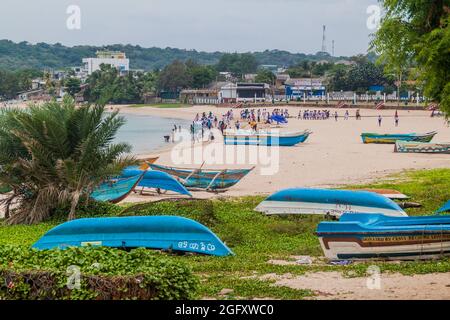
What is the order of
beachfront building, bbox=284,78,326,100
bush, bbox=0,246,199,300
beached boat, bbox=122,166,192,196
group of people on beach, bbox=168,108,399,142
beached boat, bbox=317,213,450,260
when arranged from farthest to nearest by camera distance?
beachfront building, bbox=284,78,326,100
group of people on beach, bbox=168,108,399,142
beached boat, bbox=122,166,192,196
beached boat, bbox=317,213,450,260
bush, bbox=0,246,199,300

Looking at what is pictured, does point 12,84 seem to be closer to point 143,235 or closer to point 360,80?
point 360,80

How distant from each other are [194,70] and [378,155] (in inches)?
4306

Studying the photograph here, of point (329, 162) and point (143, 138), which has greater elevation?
point (329, 162)

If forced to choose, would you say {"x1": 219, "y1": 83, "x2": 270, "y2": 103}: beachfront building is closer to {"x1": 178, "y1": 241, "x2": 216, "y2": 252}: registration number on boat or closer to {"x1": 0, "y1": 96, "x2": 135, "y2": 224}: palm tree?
{"x1": 0, "y1": 96, "x2": 135, "y2": 224}: palm tree

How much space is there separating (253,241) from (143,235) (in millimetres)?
2215

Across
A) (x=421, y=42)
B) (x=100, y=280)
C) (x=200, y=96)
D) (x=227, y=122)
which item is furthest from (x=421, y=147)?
(x=200, y=96)

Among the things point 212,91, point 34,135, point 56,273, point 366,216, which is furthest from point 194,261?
point 212,91

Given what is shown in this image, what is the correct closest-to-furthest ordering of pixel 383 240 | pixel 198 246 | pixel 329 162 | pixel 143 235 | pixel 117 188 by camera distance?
pixel 383 240
pixel 198 246
pixel 143 235
pixel 117 188
pixel 329 162

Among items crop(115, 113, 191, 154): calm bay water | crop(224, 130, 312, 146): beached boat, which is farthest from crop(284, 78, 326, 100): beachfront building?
crop(224, 130, 312, 146): beached boat

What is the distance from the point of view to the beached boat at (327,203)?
48.6 ft

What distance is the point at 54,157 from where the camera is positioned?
16.0 meters

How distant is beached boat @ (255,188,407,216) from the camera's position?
1480 cm

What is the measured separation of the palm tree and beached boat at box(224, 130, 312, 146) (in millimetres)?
26420
